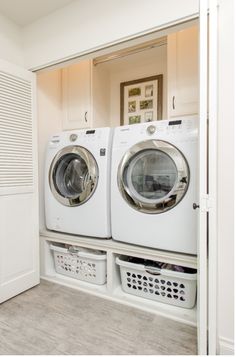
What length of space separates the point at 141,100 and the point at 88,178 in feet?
4.19

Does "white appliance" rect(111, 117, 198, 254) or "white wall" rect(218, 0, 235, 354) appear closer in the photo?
"white wall" rect(218, 0, 235, 354)

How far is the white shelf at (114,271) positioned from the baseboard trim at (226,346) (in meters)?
0.29

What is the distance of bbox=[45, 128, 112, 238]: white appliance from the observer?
1.91 meters

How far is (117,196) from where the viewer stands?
6.02ft

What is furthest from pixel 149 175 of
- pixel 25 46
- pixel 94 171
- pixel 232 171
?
pixel 25 46

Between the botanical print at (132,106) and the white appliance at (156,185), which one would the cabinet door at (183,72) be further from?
the botanical print at (132,106)

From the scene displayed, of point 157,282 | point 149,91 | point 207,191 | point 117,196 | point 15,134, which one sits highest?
point 149,91

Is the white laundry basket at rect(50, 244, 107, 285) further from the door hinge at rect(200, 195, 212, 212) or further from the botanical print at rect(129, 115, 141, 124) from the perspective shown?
the botanical print at rect(129, 115, 141, 124)

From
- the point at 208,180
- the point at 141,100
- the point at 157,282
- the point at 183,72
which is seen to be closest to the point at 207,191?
the point at 208,180

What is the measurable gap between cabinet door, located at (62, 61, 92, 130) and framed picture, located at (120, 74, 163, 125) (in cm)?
51

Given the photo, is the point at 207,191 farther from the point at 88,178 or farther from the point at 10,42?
the point at 10,42

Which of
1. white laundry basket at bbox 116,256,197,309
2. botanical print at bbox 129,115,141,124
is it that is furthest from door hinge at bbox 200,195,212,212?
botanical print at bbox 129,115,141,124

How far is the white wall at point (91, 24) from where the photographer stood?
1441 millimetres

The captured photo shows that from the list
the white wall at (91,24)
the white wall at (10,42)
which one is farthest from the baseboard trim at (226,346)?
the white wall at (10,42)
